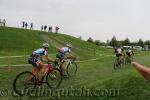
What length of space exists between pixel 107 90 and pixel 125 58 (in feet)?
66.1

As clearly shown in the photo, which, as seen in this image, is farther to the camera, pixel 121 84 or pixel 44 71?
pixel 44 71

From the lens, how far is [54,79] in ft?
45.3

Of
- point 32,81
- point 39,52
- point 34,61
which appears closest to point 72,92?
point 32,81

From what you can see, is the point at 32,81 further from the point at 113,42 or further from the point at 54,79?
the point at 113,42

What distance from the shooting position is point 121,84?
11094 mm

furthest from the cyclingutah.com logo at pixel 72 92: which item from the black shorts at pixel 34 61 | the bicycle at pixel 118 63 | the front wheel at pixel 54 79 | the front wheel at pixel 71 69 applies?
the bicycle at pixel 118 63

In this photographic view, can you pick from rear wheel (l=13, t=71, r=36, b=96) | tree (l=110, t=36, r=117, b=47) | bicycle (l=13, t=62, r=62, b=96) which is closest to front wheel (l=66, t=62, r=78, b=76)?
bicycle (l=13, t=62, r=62, b=96)

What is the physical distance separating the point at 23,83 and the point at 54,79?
241 cm

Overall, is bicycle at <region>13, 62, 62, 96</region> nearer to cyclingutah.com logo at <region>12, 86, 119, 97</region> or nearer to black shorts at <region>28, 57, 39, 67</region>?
cyclingutah.com logo at <region>12, 86, 119, 97</region>

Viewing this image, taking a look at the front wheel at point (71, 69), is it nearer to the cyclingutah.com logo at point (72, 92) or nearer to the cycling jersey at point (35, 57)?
the cyclingutah.com logo at point (72, 92)

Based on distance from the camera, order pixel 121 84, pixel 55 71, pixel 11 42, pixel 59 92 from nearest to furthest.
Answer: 1. pixel 121 84
2. pixel 59 92
3. pixel 55 71
4. pixel 11 42

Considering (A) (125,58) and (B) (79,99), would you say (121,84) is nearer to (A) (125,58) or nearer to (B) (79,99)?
(B) (79,99)

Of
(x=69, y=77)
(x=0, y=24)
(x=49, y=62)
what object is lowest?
(x=69, y=77)

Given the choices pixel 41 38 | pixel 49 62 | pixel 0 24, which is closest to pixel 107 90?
pixel 49 62
